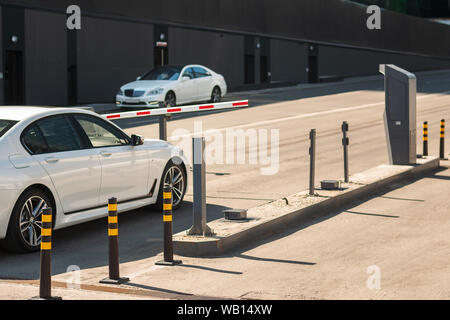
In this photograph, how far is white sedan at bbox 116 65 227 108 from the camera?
98.2ft

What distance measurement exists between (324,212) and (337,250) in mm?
2351

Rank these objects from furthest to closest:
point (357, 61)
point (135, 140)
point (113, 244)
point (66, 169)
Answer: point (357, 61) → point (135, 140) → point (66, 169) → point (113, 244)

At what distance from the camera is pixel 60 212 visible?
1035cm

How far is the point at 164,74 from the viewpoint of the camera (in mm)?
31438

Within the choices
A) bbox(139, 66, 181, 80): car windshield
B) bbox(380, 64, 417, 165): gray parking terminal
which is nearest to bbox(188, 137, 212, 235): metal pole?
bbox(380, 64, 417, 165): gray parking terminal

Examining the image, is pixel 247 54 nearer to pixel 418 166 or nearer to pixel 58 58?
pixel 58 58

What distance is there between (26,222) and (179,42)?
34.3 meters

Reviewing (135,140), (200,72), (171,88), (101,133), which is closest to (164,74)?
(171,88)

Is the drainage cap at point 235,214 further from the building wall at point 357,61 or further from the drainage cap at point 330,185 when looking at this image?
the building wall at point 357,61

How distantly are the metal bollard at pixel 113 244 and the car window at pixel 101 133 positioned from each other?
2720 mm

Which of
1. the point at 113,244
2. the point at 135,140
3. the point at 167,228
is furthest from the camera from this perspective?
the point at 135,140

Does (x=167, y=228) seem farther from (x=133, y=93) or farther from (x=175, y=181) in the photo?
(x=133, y=93)

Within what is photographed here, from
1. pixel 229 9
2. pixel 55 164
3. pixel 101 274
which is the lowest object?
pixel 101 274
